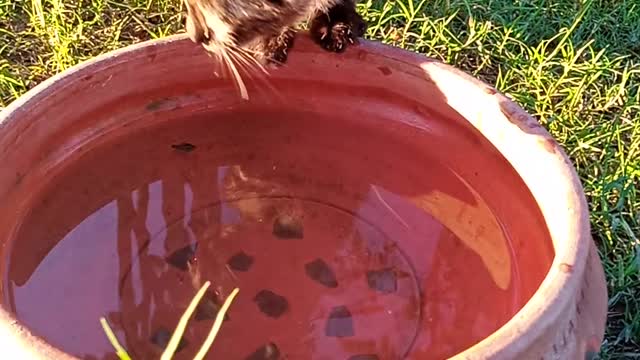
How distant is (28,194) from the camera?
70.9 inches

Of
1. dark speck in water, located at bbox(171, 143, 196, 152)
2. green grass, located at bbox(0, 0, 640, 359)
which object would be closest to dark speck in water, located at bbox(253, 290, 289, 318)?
dark speck in water, located at bbox(171, 143, 196, 152)

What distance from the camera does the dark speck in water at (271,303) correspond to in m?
1.86

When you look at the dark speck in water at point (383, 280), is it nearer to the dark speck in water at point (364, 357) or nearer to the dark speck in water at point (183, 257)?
the dark speck in water at point (364, 357)

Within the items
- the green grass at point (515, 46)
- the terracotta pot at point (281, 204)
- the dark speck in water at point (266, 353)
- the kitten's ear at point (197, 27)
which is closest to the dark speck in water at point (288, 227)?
the terracotta pot at point (281, 204)

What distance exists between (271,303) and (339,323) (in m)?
0.13

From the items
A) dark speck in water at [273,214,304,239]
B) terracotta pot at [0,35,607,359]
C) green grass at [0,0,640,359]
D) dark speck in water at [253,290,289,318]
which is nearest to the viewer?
terracotta pot at [0,35,607,359]

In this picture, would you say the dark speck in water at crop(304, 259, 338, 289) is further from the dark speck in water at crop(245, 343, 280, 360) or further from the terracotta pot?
the dark speck in water at crop(245, 343, 280, 360)

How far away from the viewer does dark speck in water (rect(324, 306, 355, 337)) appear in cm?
183

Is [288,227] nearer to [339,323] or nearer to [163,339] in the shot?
[339,323]

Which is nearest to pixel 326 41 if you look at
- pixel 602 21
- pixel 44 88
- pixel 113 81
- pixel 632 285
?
pixel 113 81

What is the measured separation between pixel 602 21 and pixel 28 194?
1.63 m

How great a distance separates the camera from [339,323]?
185 cm

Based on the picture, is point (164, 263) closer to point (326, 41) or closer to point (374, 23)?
point (326, 41)

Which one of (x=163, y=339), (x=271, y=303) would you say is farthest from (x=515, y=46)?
(x=163, y=339)
